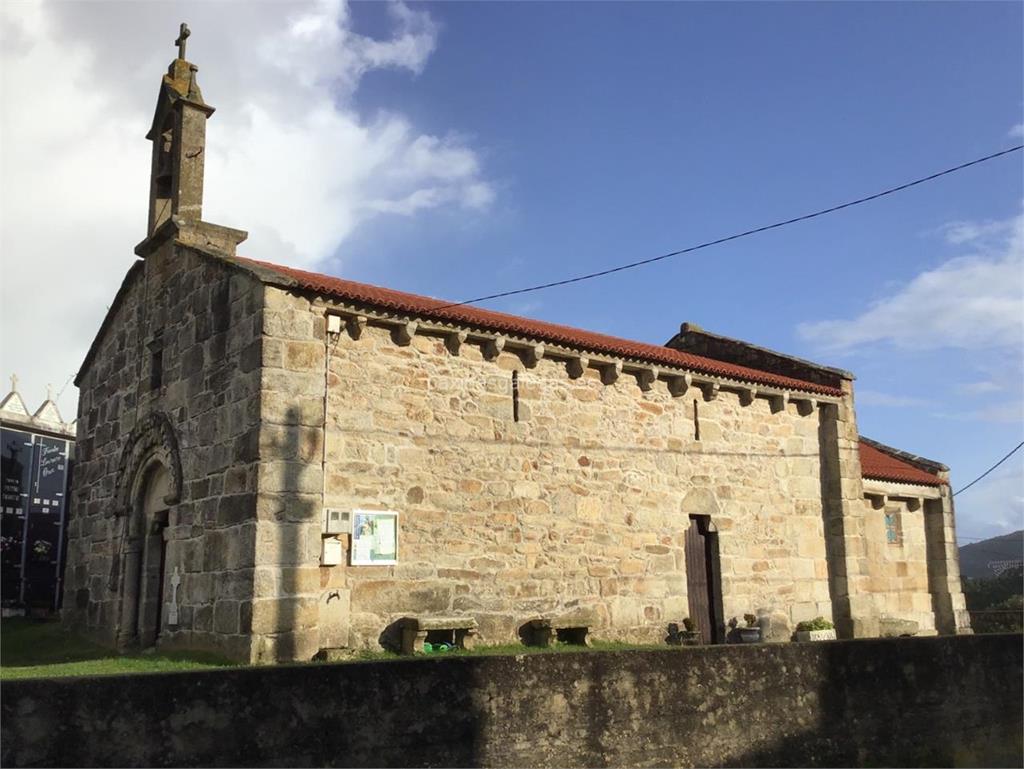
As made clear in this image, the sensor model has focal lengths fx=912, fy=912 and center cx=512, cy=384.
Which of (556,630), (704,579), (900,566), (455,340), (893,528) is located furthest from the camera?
(893,528)

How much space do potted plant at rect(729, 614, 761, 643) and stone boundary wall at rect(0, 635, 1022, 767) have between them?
544 centimetres

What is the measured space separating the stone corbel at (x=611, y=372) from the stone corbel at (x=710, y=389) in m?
1.74

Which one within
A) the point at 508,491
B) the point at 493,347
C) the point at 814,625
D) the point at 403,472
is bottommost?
the point at 814,625

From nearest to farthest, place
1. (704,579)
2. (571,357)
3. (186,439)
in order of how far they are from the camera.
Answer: (186,439)
(571,357)
(704,579)

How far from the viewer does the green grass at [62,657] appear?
9.94m

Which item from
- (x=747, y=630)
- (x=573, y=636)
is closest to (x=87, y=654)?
(x=573, y=636)

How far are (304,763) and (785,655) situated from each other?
4.14 metres

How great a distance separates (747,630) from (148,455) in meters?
9.43

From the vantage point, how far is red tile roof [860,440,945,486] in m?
17.9

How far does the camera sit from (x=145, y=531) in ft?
42.7

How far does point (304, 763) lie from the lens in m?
5.28

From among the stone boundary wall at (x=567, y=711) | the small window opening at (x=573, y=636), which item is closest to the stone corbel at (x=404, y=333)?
the small window opening at (x=573, y=636)

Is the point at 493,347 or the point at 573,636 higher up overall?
the point at 493,347

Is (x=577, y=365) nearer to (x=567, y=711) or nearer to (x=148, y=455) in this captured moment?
(x=148, y=455)
